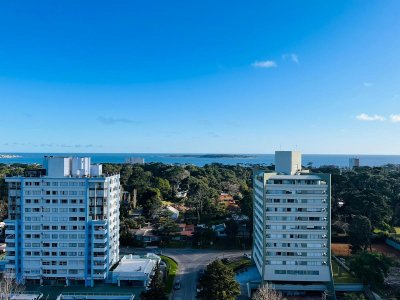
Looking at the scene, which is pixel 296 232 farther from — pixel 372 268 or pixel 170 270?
pixel 170 270

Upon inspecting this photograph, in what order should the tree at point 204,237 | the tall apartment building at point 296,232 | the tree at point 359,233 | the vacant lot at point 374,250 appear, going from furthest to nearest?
the tree at point 204,237 < the vacant lot at point 374,250 < the tree at point 359,233 < the tall apartment building at point 296,232

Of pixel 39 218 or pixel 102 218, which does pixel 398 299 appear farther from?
pixel 39 218

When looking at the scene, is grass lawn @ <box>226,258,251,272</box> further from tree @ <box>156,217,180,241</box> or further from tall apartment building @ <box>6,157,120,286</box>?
tall apartment building @ <box>6,157,120,286</box>

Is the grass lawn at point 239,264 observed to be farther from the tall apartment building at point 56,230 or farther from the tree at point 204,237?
the tall apartment building at point 56,230

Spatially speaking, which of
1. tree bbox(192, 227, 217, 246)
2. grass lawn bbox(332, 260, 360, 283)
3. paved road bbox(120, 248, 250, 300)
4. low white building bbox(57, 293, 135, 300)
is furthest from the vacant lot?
low white building bbox(57, 293, 135, 300)

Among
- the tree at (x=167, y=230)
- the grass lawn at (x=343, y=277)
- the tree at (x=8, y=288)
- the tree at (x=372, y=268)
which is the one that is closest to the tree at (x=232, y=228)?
the tree at (x=167, y=230)

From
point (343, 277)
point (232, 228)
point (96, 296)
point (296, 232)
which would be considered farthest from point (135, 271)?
point (343, 277)
